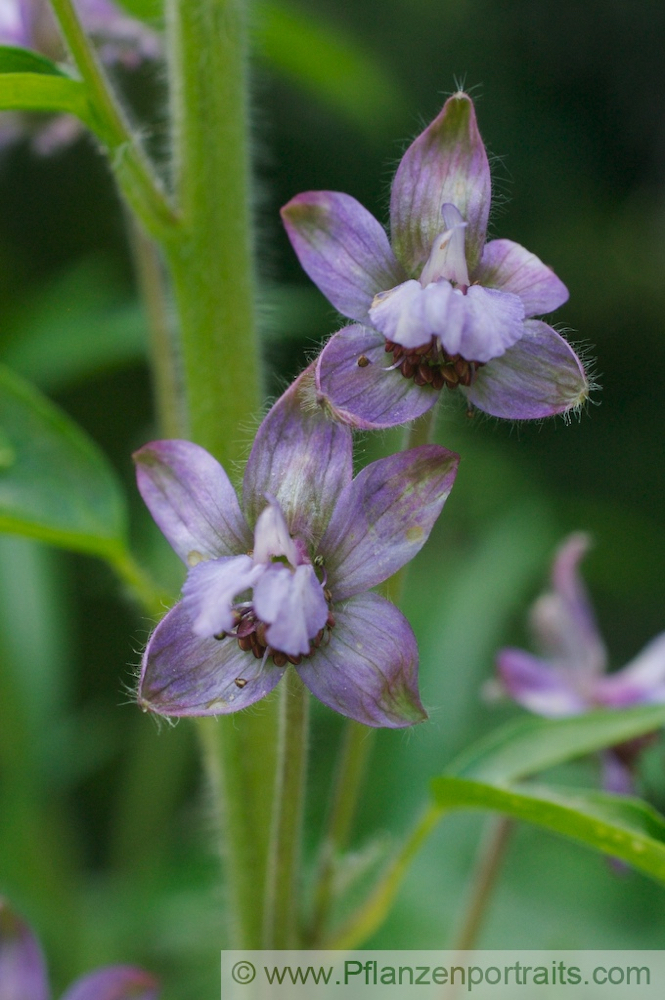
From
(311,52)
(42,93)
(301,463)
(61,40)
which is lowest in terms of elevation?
(301,463)

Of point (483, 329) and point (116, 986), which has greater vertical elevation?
point (483, 329)

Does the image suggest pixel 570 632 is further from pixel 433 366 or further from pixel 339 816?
pixel 433 366

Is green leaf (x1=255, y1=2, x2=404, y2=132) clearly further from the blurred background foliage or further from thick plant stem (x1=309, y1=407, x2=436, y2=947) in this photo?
thick plant stem (x1=309, y1=407, x2=436, y2=947)

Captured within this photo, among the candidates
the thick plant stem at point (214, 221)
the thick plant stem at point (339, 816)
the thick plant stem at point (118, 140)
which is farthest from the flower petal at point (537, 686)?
the thick plant stem at point (118, 140)

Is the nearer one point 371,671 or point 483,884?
point 371,671

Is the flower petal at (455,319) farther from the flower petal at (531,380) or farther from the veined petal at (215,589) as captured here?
the veined petal at (215,589)

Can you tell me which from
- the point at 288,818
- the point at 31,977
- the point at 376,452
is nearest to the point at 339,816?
the point at 288,818

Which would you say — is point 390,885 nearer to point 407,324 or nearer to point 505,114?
point 407,324
